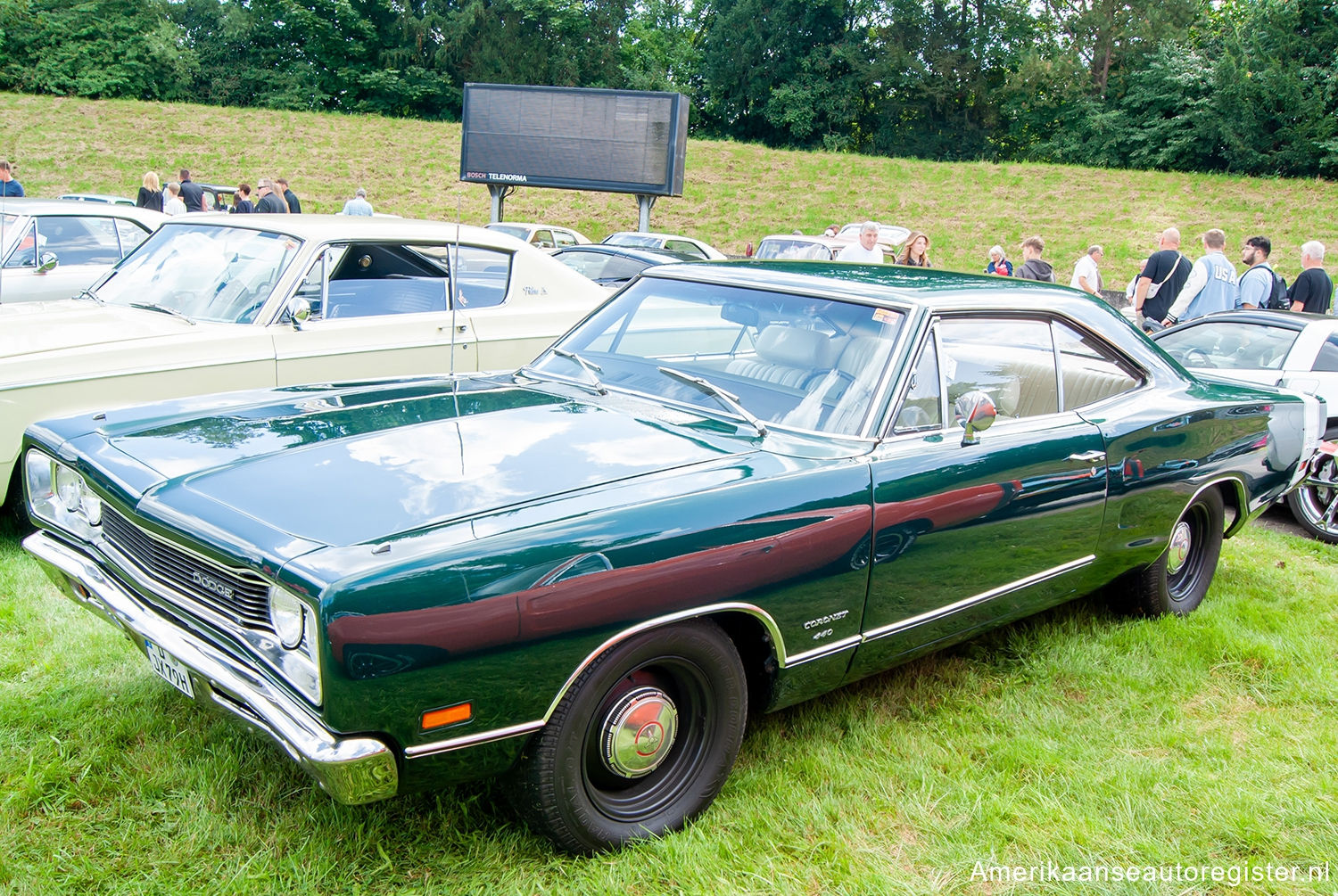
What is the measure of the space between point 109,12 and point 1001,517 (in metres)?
47.9

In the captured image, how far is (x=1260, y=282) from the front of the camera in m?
8.87

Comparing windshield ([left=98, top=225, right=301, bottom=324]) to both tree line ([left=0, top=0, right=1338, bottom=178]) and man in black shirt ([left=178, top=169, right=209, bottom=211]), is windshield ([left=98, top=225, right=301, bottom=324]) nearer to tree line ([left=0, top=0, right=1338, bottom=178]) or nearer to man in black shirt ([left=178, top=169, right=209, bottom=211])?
man in black shirt ([left=178, top=169, right=209, bottom=211])

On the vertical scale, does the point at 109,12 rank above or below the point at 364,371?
above

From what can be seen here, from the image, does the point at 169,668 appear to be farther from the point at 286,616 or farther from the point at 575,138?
the point at 575,138

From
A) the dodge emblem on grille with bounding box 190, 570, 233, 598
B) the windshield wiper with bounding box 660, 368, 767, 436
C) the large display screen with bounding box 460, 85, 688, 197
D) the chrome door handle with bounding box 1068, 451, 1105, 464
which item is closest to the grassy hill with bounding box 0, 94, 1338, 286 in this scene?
the large display screen with bounding box 460, 85, 688, 197

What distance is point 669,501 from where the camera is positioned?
2.54 metres

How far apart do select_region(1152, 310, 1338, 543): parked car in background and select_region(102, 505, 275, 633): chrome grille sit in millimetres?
5943

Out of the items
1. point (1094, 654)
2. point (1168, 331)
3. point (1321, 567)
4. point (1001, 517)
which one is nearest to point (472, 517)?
point (1001, 517)

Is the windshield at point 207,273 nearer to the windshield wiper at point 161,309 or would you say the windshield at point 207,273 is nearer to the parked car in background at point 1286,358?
the windshield wiper at point 161,309

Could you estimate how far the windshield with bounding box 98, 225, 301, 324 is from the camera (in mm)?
5254

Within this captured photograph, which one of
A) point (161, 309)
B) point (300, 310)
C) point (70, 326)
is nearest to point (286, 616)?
point (300, 310)

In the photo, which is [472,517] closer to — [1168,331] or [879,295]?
[879,295]

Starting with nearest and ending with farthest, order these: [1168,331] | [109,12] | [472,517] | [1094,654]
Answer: [472,517] < [1094,654] < [1168,331] < [109,12]

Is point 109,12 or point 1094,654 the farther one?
point 109,12
